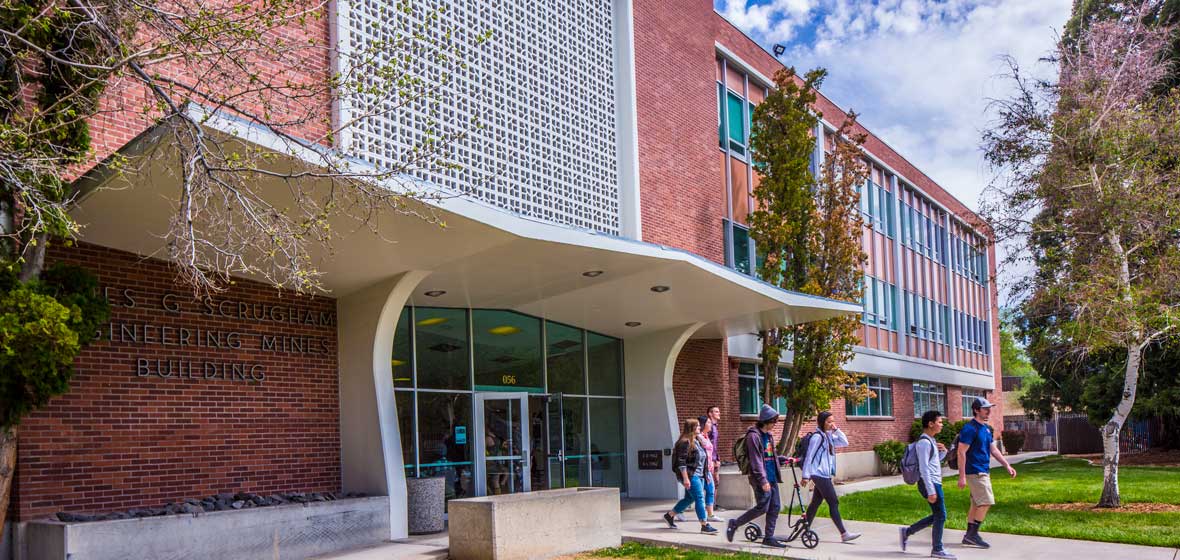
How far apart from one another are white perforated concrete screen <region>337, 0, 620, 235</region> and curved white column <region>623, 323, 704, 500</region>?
2878 millimetres

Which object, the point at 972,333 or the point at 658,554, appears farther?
the point at 972,333

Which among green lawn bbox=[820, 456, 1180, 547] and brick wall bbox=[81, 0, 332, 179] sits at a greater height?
brick wall bbox=[81, 0, 332, 179]

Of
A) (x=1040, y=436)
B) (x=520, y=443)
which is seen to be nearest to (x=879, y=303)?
(x=520, y=443)

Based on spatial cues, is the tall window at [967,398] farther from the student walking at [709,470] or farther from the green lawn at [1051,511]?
the student walking at [709,470]

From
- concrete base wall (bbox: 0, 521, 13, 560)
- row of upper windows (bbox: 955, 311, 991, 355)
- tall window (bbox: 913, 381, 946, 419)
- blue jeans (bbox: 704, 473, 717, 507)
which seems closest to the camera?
concrete base wall (bbox: 0, 521, 13, 560)

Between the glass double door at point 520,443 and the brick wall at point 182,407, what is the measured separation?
3.00m

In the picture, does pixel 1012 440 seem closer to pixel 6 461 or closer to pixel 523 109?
pixel 523 109

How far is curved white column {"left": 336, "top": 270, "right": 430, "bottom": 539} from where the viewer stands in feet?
43.1

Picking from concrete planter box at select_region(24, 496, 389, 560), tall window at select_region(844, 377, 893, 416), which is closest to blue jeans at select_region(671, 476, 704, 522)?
concrete planter box at select_region(24, 496, 389, 560)

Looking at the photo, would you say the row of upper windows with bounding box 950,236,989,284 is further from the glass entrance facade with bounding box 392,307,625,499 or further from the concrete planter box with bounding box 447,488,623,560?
the concrete planter box with bounding box 447,488,623,560

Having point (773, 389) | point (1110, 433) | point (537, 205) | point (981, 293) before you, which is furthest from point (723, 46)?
point (981, 293)

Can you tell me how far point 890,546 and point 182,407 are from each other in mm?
8728

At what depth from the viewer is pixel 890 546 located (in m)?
12.0

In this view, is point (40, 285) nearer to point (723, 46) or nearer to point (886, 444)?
point (723, 46)
